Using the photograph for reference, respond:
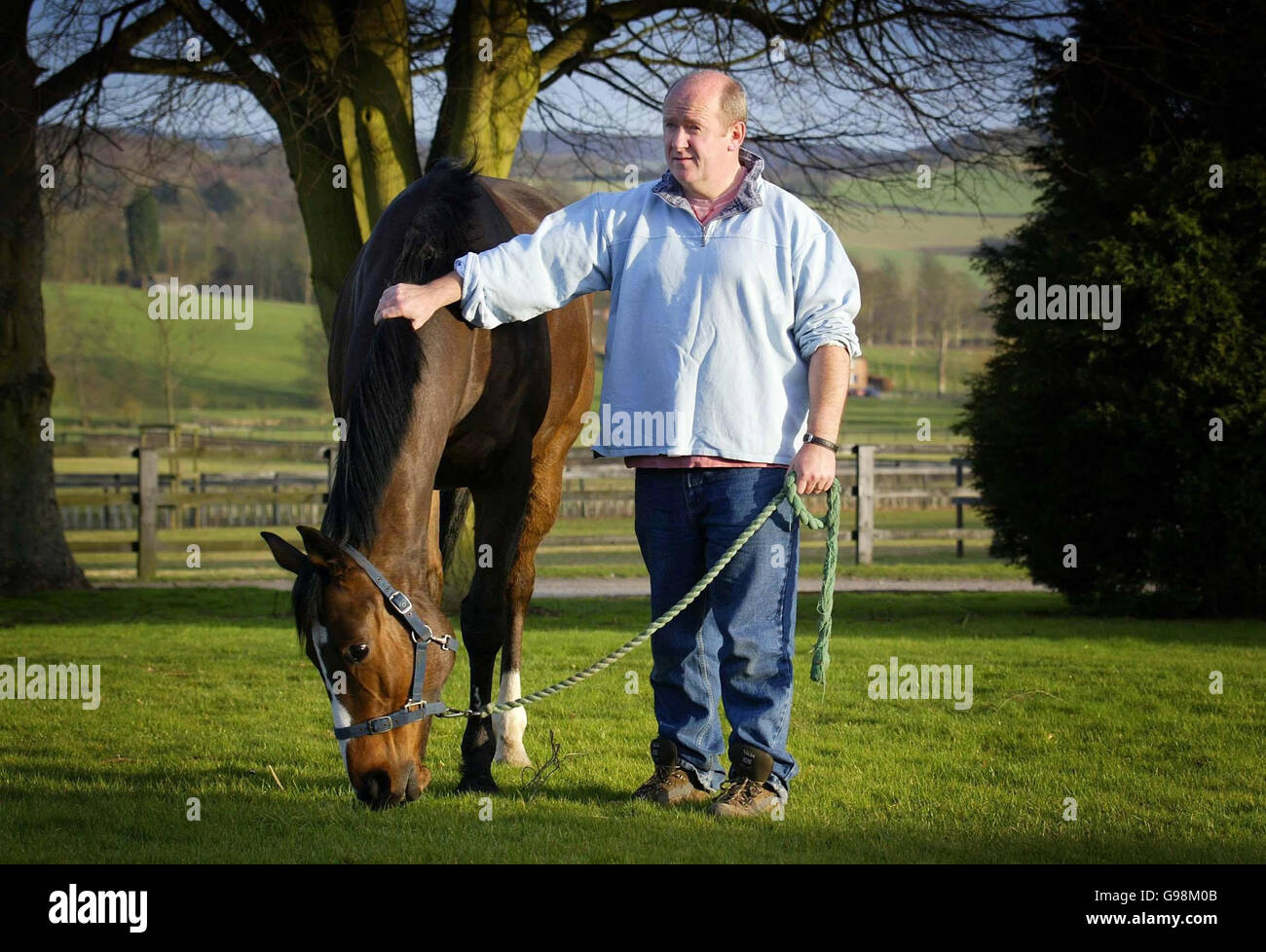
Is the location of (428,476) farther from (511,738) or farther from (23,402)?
(23,402)

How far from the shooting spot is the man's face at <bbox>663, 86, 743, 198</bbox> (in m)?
3.94

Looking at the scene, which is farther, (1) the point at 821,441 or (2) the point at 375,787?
(1) the point at 821,441

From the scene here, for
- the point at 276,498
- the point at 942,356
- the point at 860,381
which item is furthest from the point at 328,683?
the point at 860,381

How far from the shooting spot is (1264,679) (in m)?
6.92

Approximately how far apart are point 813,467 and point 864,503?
13.8 meters

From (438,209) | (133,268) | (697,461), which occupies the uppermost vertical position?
(133,268)

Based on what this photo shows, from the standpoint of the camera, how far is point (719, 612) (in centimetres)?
422

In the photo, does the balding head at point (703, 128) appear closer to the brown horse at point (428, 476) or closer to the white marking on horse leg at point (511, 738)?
the brown horse at point (428, 476)

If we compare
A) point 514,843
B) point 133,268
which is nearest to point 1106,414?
point 514,843

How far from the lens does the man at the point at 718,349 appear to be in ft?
13.2

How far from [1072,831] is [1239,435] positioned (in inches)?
255

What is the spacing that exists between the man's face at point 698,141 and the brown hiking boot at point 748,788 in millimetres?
1837

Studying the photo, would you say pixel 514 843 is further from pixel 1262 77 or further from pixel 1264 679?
pixel 1262 77

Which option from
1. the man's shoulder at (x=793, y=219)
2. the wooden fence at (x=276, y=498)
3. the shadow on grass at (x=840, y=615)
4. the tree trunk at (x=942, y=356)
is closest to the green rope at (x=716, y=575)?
the man's shoulder at (x=793, y=219)
